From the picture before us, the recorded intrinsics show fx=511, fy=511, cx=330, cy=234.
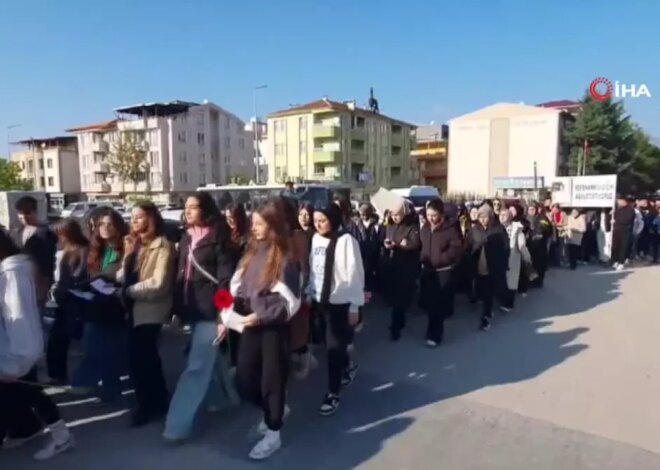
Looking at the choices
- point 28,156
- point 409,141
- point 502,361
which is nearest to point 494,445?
point 502,361

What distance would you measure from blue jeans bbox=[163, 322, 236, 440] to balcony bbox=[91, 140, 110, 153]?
59276mm

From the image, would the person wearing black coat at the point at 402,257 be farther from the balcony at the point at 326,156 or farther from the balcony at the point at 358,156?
the balcony at the point at 358,156

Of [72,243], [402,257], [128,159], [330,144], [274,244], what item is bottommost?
[402,257]

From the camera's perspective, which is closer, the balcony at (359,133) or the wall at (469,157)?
the wall at (469,157)

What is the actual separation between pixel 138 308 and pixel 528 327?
15.6 ft

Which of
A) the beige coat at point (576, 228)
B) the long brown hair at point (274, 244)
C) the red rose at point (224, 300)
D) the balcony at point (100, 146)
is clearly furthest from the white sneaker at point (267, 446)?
the balcony at point (100, 146)

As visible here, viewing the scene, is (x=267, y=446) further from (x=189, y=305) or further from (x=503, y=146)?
(x=503, y=146)

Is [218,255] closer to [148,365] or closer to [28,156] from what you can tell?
[148,365]

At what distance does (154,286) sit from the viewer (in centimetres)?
350

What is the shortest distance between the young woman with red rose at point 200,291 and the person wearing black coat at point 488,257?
154 inches

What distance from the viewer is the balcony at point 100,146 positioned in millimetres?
57334

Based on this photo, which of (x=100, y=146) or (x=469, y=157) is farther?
(x=100, y=146)

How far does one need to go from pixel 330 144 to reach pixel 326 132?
1.39 meters

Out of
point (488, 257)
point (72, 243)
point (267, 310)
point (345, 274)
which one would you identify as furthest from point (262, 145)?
point (267, 310)
